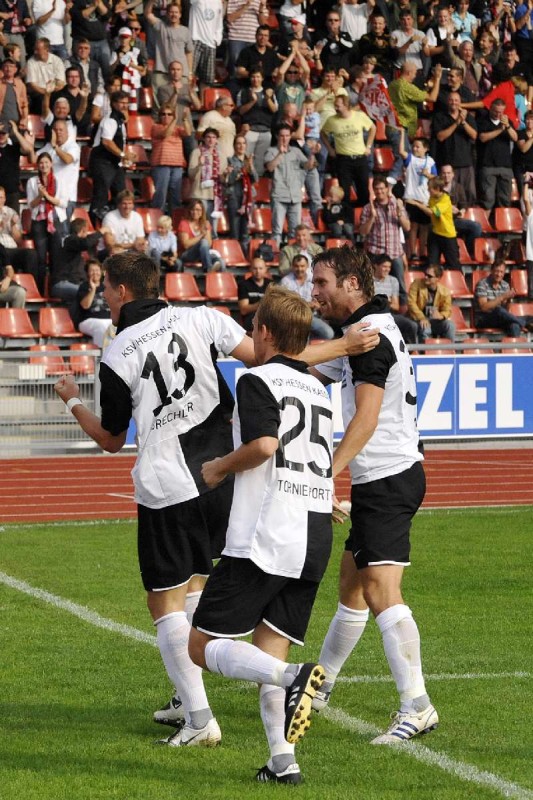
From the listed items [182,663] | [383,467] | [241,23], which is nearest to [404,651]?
[383,467]

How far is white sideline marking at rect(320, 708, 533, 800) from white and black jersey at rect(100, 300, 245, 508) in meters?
1.23

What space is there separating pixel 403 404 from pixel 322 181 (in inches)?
664

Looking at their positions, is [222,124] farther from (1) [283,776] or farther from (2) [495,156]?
(1) [283,776]

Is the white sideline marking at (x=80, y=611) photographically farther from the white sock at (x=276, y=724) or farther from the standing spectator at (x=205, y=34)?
the standing spectator at (x=205, y=34)

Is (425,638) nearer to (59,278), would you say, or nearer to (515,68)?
(59,278)

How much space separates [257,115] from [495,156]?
457 cm

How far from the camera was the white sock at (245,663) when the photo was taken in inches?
187

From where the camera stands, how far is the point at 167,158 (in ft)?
66.9

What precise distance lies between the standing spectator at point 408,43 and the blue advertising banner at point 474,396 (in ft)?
26.1

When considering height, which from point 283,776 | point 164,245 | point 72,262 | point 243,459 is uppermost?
point 164,245

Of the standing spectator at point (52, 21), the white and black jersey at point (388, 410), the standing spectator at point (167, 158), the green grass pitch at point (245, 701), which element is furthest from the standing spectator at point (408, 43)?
the white and black jersey at point (388, 410)

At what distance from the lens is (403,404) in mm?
5867

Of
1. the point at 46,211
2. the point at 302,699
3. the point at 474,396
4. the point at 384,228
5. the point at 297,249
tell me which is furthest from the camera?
the point at 384,228


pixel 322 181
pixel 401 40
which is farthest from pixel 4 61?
pixel 401 40
